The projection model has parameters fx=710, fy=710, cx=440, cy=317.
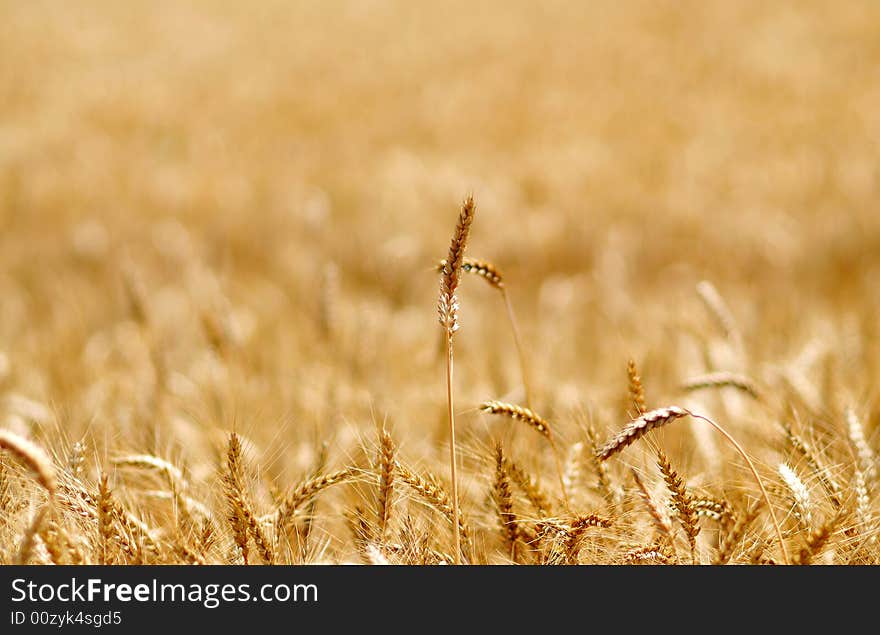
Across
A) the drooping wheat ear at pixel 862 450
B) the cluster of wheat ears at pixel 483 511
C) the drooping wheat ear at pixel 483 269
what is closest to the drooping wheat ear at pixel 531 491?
the cluster of wheat ears at pixel 483 511

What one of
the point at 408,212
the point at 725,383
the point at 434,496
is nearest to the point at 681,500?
the point at 434,496

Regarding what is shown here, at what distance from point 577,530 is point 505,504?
0.33ft

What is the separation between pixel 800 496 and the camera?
0.75m

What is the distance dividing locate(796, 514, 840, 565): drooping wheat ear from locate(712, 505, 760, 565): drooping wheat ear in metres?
0.07

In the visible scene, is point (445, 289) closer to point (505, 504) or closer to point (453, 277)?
point (453, 277)

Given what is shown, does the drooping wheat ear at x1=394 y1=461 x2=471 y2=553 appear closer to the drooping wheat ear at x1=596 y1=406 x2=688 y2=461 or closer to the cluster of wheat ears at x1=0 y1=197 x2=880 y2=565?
the cluster of wheat ears at x1=0 y1=197 x2=880 y2=565

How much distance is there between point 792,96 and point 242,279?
4.57 m

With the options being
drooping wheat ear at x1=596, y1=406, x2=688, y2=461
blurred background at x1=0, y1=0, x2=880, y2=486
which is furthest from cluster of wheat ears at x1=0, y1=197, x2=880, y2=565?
blurred background at x1=0, y1=0, x2=880, y2=486

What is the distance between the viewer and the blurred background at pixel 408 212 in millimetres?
1601

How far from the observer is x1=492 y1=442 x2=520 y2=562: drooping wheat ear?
78 cm

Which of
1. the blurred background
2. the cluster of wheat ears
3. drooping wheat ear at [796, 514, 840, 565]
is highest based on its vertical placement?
the blurred background

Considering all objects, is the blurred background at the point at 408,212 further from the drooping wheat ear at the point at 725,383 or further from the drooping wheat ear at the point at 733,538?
the drooping wheat ear at the point at 733,538

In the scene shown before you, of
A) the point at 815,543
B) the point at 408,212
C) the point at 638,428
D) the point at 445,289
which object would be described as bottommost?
the point at 815,543

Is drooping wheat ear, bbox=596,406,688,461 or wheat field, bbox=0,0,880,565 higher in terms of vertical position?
wheat field, bbox=0,0,880,565
